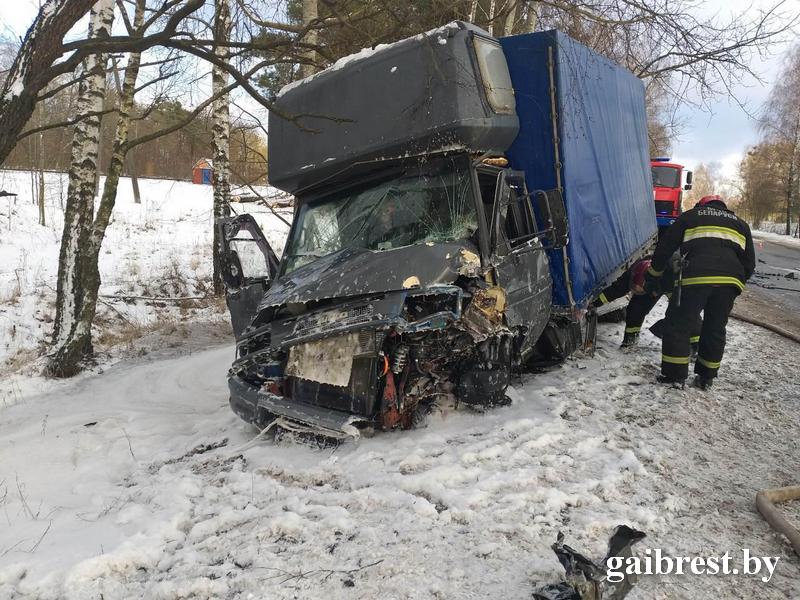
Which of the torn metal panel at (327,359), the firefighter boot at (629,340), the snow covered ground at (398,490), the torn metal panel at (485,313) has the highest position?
the torn metal panel at (485,313)

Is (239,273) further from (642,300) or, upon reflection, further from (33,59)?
(642,300)

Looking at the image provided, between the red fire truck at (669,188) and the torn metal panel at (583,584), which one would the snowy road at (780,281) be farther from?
the torn metal panel at (583,584)

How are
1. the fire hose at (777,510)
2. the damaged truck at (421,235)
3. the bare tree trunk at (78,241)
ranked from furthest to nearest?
the bare tree trunk at (78,241), the damaged truck at (421,235), the fire hose at (777,510)

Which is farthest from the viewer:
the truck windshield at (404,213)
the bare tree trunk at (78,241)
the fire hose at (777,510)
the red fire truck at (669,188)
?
the red fire truck at (669,188)

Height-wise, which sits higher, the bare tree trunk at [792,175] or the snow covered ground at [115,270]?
the bare tree trunk at [792,175]

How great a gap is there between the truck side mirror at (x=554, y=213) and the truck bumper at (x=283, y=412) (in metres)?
2.33

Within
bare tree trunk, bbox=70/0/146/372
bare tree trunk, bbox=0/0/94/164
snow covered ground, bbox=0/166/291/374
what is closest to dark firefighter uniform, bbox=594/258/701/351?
snow covered ground, bbox=0/166/291/374

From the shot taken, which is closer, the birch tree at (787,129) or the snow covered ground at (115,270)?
the snow covered ground at (115,270)

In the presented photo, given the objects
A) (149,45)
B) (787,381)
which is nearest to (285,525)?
(149,45)

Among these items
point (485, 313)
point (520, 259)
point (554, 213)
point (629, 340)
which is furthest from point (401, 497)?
point (629, 340)

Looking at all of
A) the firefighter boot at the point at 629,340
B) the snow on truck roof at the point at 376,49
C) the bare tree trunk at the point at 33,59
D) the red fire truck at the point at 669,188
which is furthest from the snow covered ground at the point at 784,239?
the bare tree trunk at the point at 33,59

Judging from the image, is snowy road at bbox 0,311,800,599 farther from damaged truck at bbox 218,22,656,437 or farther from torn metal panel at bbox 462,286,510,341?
torn metal panel at bbox 462,286,510,341

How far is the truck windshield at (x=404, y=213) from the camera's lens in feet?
13.2

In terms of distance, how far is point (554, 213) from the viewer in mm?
4367
